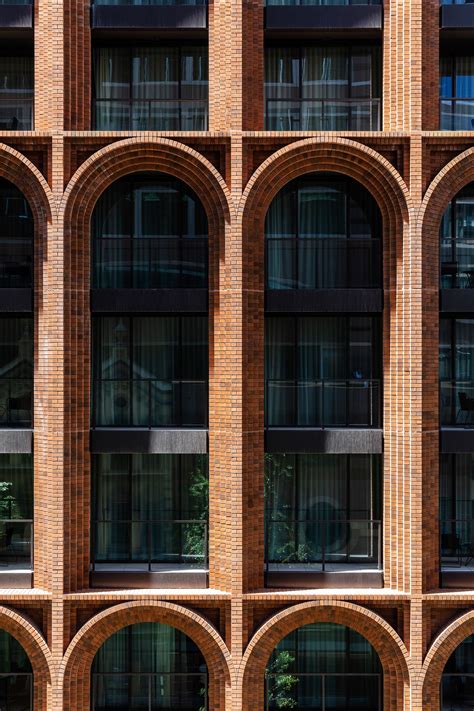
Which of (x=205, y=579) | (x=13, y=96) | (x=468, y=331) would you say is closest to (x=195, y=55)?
(x=13, y=96)

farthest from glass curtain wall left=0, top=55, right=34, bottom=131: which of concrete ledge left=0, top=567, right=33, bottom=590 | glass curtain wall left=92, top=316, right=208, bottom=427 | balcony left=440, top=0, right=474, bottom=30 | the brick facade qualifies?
concrete ledge left=0, top=567, right=33, bottom=590

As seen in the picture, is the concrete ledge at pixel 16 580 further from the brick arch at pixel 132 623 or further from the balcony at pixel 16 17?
the balcony at pixel 16 17

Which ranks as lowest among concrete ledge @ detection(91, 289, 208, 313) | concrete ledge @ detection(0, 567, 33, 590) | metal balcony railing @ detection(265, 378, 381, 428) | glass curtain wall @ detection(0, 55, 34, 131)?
concrete ledge @ detection(0, 567, 33, 590)

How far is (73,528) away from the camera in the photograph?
13750 millimetres

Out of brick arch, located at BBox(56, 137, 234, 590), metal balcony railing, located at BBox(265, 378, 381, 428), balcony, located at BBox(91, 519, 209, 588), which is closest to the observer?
brick arch, located at BBox(56, 137, 234, 590)

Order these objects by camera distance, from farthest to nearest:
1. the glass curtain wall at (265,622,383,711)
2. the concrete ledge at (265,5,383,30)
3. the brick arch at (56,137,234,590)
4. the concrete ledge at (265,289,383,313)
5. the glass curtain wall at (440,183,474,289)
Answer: the glass curtain wall at (440,183,474,289) < the glass curtain wall at (265,622,383,711) < the concrete ledge at (265,289,383,313) < the concrete ledge at (265,5,383,30) < the brick arch at (56,137,234,590)

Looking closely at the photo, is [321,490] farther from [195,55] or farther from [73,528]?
[195,55]

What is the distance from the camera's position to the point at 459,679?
14344 millimetres

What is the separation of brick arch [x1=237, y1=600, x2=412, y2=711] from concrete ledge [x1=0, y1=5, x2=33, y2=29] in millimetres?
12811

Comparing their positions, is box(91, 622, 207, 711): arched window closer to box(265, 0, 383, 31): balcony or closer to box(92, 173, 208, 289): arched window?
box(92, 173, 208, 289): arched window

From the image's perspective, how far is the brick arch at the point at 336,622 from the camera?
13.6m

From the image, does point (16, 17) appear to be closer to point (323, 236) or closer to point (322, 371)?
point (323, 236)

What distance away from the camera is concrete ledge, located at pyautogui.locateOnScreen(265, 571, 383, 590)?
13.9 meters

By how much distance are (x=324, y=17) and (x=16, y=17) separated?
6.18 metres
